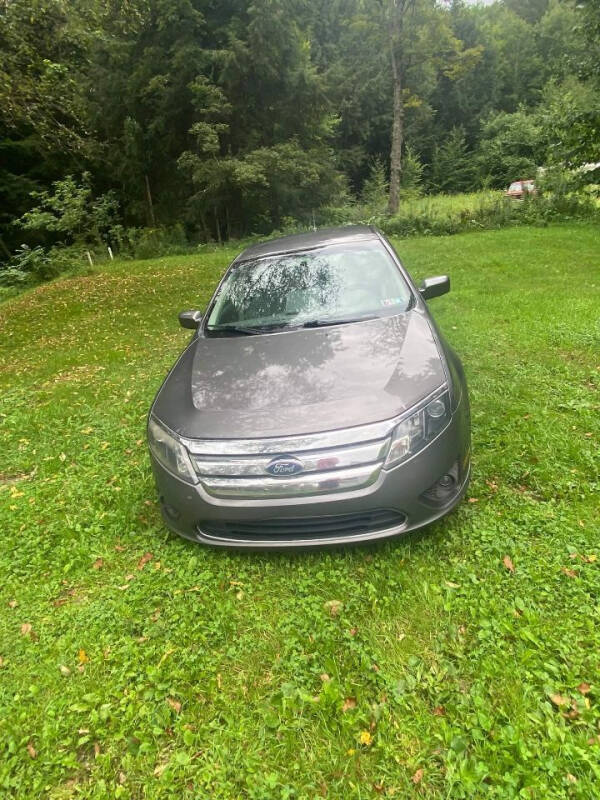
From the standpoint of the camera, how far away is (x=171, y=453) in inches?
88.3

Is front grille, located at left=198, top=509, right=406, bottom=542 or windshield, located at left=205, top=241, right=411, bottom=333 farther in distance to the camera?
windshield, located at left=205, top=241, right=411, bottom=333

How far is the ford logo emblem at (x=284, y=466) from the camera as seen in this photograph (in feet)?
6.44

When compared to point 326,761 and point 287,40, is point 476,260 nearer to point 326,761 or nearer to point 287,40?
point 326,761

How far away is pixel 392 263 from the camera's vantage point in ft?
10.7

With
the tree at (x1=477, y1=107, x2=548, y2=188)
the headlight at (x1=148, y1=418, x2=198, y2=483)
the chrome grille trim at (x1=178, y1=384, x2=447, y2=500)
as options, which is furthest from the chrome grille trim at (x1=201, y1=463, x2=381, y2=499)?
the tree at (x1=477, y1=107, x2=548, y2=188)

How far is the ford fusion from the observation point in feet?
6.48

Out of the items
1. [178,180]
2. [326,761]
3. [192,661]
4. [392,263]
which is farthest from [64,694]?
[178,180]

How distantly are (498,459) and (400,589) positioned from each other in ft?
4.17

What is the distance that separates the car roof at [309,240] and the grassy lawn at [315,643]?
1.71 meters

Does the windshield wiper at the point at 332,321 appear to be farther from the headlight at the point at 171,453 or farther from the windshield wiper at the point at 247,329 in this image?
the headlight at the point at 171,453

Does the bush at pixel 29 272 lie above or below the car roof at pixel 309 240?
below

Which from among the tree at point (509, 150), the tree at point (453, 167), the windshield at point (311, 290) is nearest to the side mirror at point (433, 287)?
the windshield at point (311, 290)

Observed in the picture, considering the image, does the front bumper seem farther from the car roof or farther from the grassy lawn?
the car roof

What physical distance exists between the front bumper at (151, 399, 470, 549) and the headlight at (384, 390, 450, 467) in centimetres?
3
